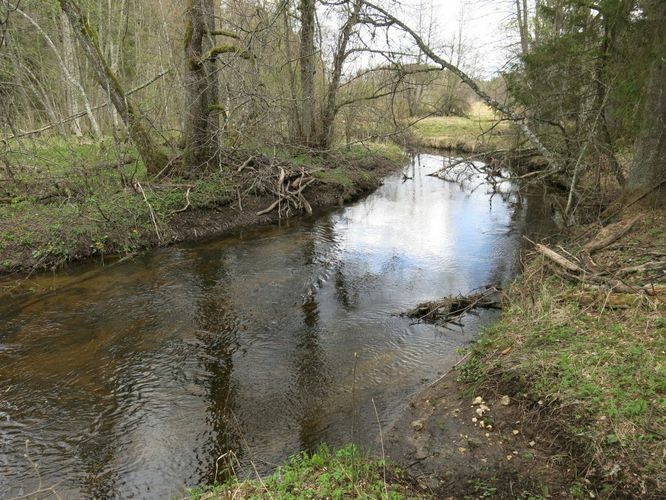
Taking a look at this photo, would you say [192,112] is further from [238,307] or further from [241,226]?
[238,307]

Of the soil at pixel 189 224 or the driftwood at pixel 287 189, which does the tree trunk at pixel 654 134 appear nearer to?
the driftwood at pixel 287 189

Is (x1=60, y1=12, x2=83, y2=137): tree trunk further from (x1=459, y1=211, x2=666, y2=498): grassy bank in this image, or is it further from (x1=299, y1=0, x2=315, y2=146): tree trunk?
(x1=459, y1=211, x2=666, y2=498): grassy bank

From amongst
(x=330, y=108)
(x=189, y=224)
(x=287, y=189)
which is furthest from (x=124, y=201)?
(x=330, y=108)

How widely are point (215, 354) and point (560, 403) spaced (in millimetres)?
4507

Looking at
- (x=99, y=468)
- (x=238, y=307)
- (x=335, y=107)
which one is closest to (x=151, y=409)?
(x=99, y=468)

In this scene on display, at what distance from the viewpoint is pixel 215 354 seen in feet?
21.9

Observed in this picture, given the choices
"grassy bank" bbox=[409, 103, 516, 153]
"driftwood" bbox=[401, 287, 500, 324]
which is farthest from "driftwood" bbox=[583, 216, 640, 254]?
"grassy bank" bbox=[409, 103, 516, 153]

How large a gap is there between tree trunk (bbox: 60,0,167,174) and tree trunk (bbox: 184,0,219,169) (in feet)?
3.14

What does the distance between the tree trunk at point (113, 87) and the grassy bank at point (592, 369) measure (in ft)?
36.4

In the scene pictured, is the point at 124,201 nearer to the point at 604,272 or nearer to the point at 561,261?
the point at 561,261

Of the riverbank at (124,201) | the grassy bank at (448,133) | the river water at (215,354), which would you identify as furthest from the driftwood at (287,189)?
the grassy bank at (448,133)

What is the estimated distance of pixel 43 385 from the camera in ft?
19.4

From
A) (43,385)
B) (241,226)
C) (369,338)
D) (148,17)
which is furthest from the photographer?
(148,17)

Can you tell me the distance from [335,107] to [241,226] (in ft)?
24.7
